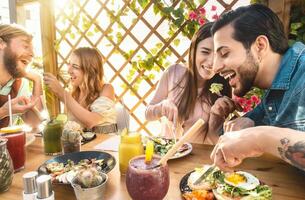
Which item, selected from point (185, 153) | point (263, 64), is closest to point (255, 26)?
point (263, 64)

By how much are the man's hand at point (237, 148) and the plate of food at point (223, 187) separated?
0.16 ft

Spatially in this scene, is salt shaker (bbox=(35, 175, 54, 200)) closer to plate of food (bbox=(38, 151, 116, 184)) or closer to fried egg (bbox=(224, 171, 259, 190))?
plate of food (bbox=(38, 151, 116, 184))

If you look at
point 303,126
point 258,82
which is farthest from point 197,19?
point 303,126

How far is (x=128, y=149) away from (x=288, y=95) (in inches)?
21.8

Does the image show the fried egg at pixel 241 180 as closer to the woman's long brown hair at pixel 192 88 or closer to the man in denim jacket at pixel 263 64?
the man in denim jacket at pixel 263 64

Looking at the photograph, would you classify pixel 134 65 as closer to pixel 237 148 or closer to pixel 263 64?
pixel 263 64

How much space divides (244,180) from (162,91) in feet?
3.11

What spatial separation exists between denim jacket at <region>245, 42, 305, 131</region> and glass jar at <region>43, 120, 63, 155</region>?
770mm

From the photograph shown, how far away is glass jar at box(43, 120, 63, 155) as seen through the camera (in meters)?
1.02

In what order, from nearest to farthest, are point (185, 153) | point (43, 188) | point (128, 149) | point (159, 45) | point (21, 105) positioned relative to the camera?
point (43, 188) → point (128, 149) → point (185, 153) → point (21, 105) → point (159, 45)

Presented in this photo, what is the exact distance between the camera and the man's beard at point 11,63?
1.56 m

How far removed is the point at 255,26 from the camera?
102cm

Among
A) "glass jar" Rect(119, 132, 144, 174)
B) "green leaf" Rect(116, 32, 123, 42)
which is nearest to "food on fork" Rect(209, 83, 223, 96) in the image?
"glass jar" Rect(119, 132, 144, 174)

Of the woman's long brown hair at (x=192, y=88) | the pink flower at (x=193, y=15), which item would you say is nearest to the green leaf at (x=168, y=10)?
the pink flower at (x=193, y=15)
